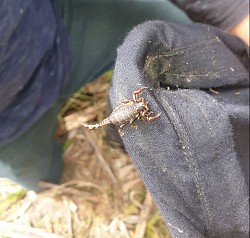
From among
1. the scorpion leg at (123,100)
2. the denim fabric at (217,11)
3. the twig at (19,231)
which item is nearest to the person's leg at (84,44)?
the denim fabric at (217,11)

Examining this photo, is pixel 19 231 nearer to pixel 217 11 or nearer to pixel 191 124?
pixel 191 124

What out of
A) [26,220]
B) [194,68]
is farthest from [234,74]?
[26,220]

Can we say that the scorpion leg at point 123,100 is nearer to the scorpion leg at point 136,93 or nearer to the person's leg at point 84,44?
the scorpion leg at point 136,93

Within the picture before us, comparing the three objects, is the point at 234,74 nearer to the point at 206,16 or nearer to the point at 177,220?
the point at 206,16

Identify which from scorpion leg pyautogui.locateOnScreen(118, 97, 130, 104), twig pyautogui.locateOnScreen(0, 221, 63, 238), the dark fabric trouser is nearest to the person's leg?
the dark fabric trouser

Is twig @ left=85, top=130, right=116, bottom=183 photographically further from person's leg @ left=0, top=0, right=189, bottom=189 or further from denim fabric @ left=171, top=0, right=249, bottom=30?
denim fabric @ left=171, top=0, right=249, bottom=30

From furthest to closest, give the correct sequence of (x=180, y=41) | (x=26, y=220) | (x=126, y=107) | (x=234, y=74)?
(x=234, y=74)
(x=180, y=41)
(x=126, y=107)
(x=26, y=220)

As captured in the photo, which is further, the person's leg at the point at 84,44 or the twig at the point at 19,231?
the person's leg at the point at 84,44

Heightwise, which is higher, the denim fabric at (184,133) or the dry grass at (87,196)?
the denim fabric at (184,133)

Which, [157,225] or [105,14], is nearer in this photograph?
[157,225]
